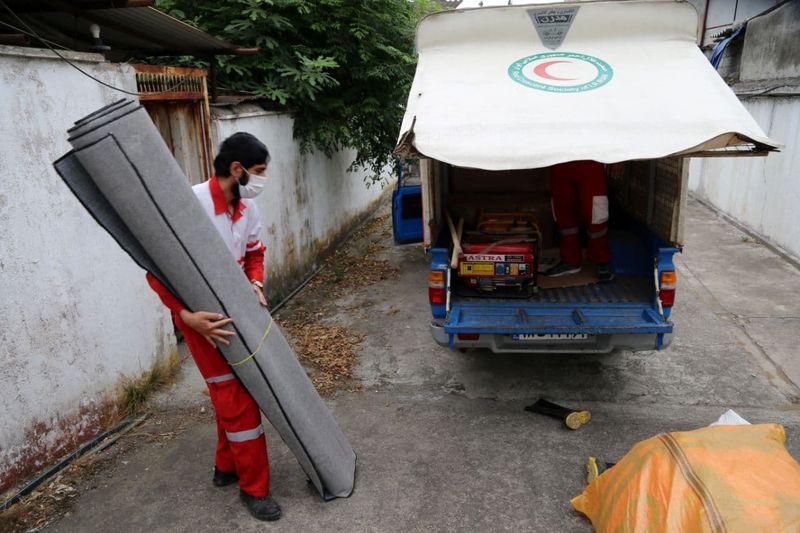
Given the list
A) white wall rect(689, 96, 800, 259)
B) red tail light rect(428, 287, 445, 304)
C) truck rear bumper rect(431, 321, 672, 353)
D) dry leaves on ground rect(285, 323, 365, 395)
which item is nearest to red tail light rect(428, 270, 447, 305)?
red tail light rect(428, 287, 445, 304)

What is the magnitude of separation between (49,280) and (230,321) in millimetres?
1561

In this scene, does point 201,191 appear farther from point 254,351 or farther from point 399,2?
point 399,2

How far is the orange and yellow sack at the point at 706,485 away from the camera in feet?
7.70

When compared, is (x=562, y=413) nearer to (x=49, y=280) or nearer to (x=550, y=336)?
(x=550, y=336)

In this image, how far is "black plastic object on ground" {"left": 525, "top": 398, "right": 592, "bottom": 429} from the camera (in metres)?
4.12

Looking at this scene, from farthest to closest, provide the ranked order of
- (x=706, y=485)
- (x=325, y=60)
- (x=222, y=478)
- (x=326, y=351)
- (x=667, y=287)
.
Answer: (x=325, y=60) < (x=326, y=351) < (x=667, y=287) < (x=222, y=478) < (x=706, y=485)

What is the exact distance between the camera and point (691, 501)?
2.48m

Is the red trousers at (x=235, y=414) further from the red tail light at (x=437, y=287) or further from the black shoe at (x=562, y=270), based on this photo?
the black shoe at (x=562, y=270)

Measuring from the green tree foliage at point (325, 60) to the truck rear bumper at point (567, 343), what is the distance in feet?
12.6

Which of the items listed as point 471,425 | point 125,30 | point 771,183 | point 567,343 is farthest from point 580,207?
point 771,183

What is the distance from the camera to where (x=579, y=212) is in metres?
5.32

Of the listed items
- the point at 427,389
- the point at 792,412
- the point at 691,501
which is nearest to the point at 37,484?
the point at 427,389

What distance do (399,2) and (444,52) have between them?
12.2 feet

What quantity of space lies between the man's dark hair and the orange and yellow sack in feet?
8.11
